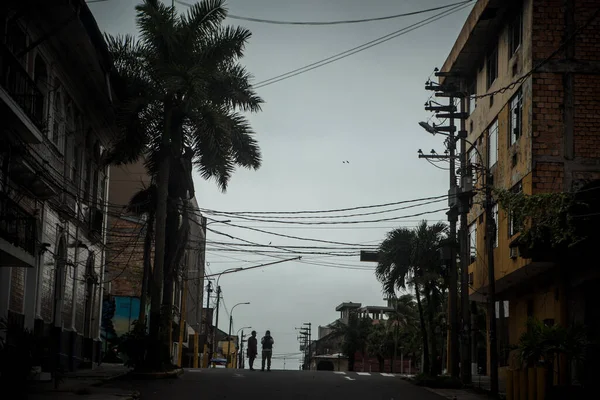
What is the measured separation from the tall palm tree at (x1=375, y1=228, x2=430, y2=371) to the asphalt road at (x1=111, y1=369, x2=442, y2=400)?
380 inches

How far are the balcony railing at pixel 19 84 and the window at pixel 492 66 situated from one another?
20.4 meters

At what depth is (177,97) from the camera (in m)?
30.5

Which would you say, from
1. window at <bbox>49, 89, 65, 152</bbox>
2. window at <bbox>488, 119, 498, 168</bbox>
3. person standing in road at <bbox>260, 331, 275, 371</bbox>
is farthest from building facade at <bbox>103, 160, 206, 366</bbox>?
window at <bbox>49, 89, 65, 152</bbox>

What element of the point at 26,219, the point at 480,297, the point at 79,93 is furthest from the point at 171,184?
the point at 480,297

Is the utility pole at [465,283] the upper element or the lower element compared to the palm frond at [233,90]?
lower

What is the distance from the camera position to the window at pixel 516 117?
34.0 meters

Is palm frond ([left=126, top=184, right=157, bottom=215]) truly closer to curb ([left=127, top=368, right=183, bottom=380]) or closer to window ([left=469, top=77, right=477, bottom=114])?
curb ([left=127, top=368, right=183, bottom=380])

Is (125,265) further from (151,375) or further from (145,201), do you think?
(151,375)

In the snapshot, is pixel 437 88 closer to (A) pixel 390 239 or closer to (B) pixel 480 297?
(A) pixel 390 239

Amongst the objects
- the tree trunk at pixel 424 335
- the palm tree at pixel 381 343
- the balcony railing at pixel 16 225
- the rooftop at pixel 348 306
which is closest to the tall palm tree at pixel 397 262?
the tree trunk at pixel 424 335

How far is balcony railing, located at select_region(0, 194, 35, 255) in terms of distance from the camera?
2174 centimetres

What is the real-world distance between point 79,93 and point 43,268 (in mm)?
6662

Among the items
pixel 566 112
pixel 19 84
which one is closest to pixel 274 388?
pixel 19 84

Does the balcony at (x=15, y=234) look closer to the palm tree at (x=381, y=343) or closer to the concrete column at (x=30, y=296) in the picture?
the concrete column at (x=30, y=296)
